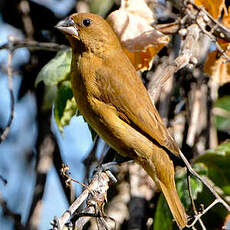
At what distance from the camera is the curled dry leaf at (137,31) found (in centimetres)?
342

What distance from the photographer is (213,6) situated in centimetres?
359

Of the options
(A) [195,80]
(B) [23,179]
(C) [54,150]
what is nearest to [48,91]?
(C) [54,150]

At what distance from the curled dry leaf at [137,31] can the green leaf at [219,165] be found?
668mm

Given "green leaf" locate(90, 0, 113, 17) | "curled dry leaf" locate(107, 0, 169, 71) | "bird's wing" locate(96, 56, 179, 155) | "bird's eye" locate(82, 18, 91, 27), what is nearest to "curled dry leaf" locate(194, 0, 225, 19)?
"curled dry leaf" locate(107, 0, 169, 71)

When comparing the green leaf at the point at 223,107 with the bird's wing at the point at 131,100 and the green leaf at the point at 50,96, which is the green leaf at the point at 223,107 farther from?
the green leaf at the point at 50,96

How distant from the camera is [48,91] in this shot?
4.13 meters

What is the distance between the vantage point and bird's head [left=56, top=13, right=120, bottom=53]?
3865 mm

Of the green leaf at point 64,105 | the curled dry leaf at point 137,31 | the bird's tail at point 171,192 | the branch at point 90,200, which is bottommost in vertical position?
the bird's tail at point 171,192

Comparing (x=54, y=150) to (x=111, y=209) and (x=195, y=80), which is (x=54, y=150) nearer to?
(x=111, y=209)

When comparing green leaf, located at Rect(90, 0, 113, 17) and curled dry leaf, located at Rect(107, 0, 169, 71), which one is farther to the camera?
green leaf, located at Rect(90, 0, 113, 17)

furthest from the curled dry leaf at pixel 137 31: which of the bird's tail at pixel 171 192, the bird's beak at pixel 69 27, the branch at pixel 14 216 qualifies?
the branch at pixel 14 216

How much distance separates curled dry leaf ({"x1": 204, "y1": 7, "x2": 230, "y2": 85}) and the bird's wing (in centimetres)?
45

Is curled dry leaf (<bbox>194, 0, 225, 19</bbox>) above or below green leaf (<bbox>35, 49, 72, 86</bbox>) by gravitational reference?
above

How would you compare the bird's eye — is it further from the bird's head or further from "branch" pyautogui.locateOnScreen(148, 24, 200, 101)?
"branch" pyautogui.locateOnScreen(148, 24, 200, 101)
